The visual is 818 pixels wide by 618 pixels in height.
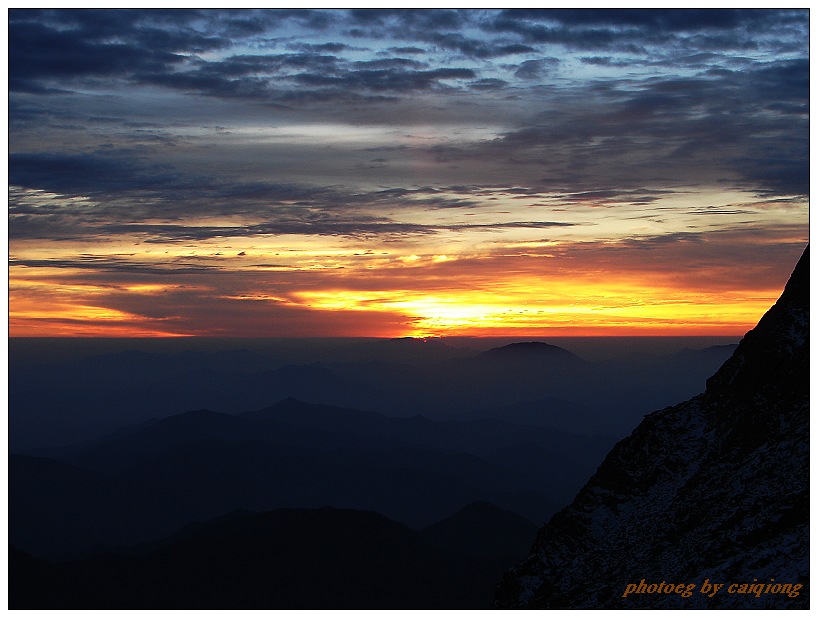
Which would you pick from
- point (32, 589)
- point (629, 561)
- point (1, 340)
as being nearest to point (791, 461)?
point (629, 561)

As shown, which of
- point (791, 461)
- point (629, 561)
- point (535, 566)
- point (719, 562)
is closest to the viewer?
point (719, 562)

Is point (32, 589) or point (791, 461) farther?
point (32, 589)

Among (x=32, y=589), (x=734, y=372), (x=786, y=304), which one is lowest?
(x=32, y=589)

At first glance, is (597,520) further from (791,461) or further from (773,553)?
(773,553)

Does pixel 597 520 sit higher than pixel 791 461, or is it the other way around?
pixel 791 461
